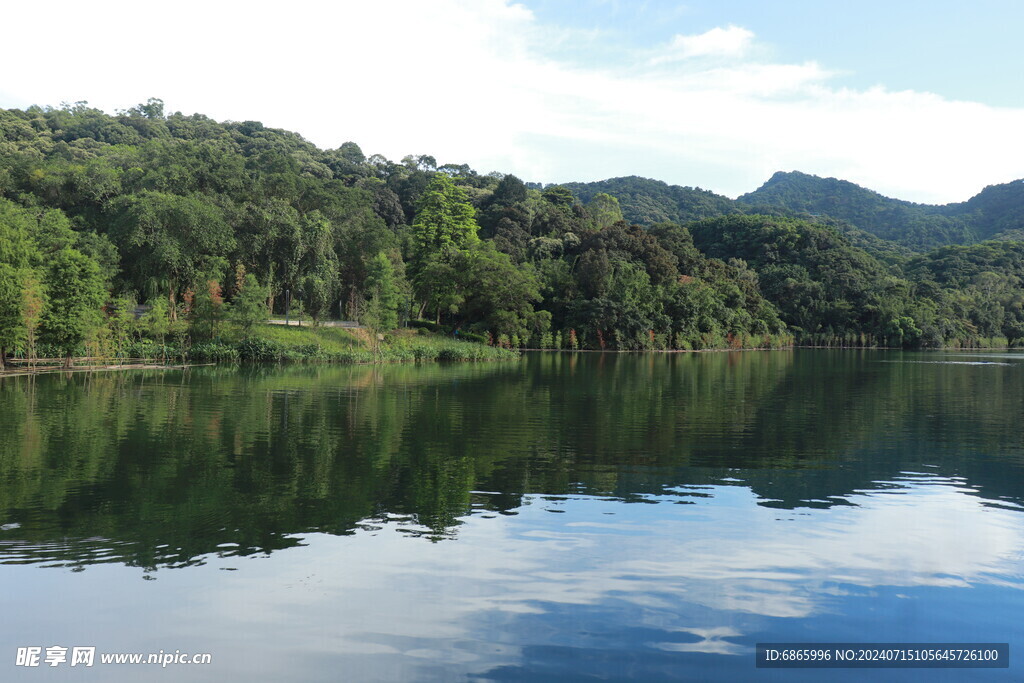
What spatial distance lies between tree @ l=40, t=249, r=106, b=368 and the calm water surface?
17858 mm

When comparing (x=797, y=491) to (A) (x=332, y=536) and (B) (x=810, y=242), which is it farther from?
(B) (x=810, y=242)

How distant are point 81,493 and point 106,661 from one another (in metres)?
6.70

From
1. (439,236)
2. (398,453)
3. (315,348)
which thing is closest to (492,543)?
(398,453)

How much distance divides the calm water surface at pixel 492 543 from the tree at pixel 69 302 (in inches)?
703

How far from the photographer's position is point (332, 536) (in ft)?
36.2

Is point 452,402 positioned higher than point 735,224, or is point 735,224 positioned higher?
point 735,224

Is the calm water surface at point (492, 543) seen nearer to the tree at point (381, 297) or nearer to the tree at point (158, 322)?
the tree at point (158, 322)

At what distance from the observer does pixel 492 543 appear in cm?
1093

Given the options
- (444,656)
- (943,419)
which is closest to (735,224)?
(943,419)

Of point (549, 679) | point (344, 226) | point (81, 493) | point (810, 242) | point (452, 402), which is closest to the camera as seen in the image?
point (549, 679)

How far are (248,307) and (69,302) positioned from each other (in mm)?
11993

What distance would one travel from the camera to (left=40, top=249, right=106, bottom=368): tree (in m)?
38.7

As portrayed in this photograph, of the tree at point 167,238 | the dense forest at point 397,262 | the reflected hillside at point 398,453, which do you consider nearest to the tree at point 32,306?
the dense forest at point 397,262

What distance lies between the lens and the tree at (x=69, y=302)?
1522 inches
